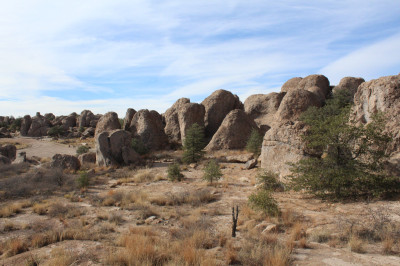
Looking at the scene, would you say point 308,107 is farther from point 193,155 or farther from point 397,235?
point 397,235

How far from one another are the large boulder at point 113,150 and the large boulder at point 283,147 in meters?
11.9

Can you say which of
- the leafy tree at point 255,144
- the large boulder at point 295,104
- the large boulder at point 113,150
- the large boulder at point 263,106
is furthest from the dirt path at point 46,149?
the large boulder at point 295,104

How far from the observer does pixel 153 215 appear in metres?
10.5

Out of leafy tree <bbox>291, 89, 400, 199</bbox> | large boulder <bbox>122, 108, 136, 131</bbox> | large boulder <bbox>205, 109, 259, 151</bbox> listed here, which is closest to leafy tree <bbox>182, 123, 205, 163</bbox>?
large boulder <bbox>205, 109, 259, 151</bbox>

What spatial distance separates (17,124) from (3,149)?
164ft

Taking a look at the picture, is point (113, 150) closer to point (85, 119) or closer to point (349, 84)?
point (349, 84)

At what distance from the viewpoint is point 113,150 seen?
73.5 ft

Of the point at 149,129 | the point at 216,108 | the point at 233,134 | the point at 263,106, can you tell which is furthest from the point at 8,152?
the point at 263,106

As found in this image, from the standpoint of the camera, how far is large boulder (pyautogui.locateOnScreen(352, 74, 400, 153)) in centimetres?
1155

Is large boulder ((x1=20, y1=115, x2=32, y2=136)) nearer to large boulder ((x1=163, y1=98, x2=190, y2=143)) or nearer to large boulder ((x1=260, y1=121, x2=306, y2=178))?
large boulder ((x1=163, y1=98, x2=190, y2=143))

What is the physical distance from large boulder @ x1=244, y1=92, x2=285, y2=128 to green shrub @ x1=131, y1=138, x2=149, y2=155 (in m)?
12.9

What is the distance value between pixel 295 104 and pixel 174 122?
12.3 metres

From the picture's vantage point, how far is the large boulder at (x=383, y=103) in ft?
37.9

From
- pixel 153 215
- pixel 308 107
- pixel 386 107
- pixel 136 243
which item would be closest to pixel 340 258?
pixel 136 243
